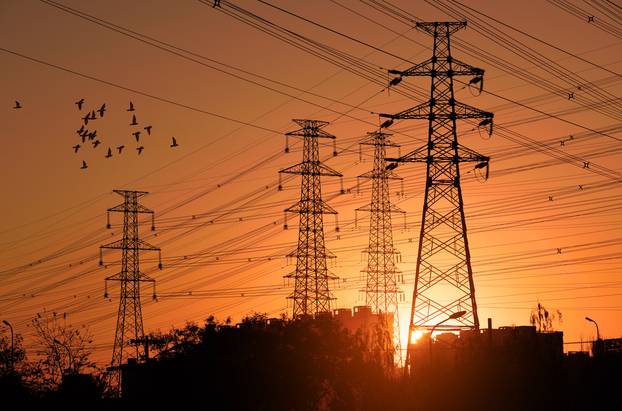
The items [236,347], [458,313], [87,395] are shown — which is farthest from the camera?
[87,395]

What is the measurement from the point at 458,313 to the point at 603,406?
20.4 metres

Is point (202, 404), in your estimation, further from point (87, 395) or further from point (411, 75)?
point (411, 75)

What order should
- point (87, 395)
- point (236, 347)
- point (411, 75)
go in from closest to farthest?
point (411, 75)
point (236, 347)
point (87, 395)

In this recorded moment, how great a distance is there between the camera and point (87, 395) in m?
93.5

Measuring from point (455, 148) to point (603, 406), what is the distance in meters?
21.7

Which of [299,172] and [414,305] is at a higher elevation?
[299,172]

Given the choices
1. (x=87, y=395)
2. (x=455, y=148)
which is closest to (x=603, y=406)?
(x=455, y=148)

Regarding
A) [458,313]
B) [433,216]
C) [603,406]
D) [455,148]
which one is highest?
[455,148]

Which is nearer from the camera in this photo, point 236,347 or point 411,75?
point 411,75

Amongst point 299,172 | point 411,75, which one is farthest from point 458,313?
point 299,172

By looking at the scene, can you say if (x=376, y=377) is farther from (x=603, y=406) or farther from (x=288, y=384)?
(x=603, y=406)

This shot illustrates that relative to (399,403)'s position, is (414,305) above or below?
above

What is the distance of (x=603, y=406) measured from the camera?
77.4 meters

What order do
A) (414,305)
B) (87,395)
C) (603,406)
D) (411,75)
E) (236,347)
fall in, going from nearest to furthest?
(414,305) < (411,75) < (603,406) < (236,347) < (87,395)
